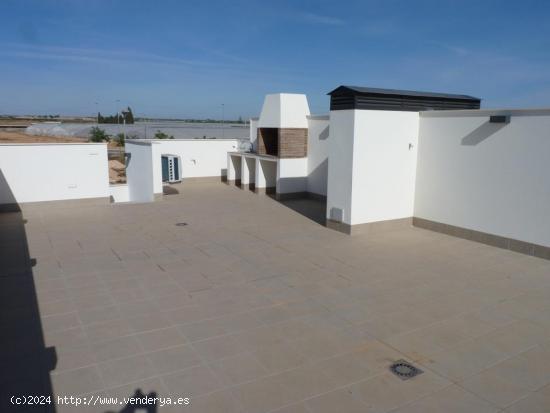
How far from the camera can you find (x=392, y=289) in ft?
19.1

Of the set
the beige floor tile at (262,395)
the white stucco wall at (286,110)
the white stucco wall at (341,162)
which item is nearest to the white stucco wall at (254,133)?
the white stucco wall at (286,110)

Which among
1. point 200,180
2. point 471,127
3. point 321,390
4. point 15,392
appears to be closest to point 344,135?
point 471,127

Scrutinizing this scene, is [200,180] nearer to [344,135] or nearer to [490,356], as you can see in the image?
[344,135]

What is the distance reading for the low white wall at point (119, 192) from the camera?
582 inches

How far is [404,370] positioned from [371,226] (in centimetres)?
514

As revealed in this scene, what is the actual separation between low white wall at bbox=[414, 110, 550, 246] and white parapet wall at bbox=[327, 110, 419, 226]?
15.5 inches

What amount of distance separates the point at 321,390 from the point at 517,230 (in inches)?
220

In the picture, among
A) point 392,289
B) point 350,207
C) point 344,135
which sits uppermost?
point 344,135

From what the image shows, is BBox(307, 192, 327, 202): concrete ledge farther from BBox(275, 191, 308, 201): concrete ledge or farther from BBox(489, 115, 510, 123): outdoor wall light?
BBox(489, 115, 510, 123): outdoor wall light

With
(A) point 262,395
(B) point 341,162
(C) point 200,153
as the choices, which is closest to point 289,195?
(B) point 341,162

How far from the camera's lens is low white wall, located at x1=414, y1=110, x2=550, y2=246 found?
279 inches

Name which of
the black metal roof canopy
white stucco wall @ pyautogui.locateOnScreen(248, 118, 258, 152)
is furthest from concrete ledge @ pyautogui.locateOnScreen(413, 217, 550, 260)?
white stucco wall @ pyautogui.locateOnScreen(248, 118, 258, 152)

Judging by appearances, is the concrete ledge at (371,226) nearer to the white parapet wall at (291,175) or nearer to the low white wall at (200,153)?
the white parapet wall at (291,175)

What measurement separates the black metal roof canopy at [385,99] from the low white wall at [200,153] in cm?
774
